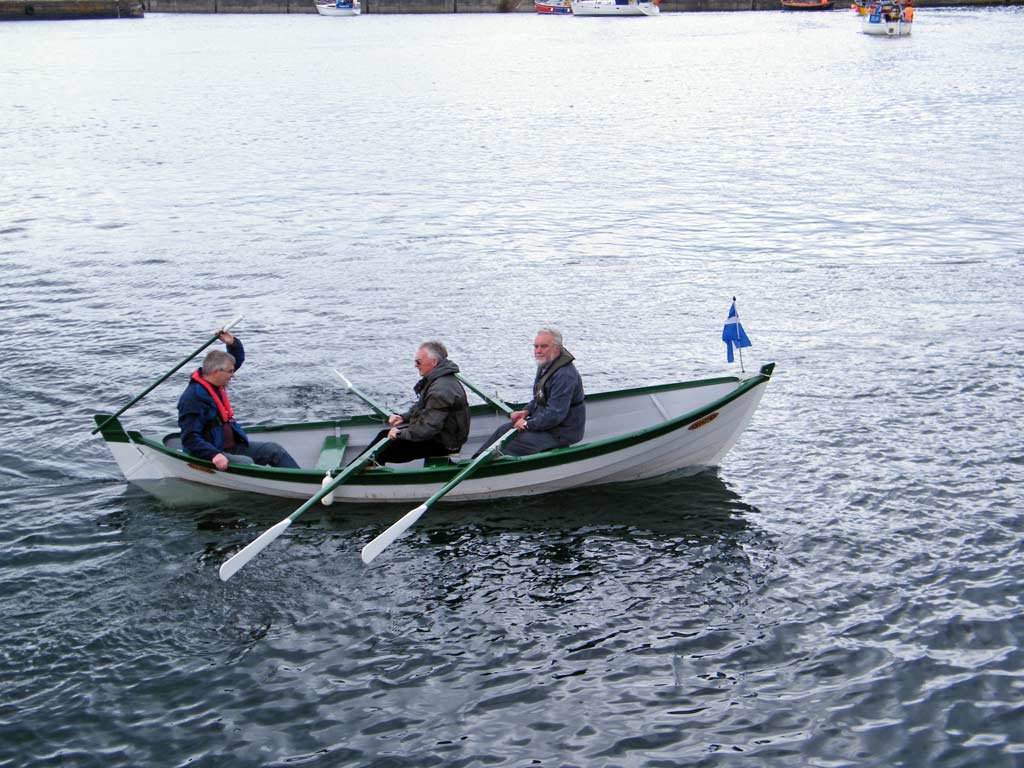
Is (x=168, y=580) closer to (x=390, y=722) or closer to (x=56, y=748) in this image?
(x=56, y=748)

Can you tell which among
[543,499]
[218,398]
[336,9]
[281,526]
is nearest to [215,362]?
[218,398]

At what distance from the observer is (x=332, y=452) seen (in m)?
13.4

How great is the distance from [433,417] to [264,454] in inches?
87.6

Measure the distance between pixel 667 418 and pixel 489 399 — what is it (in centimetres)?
232

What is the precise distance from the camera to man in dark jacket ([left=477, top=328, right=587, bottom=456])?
1222 centimetres

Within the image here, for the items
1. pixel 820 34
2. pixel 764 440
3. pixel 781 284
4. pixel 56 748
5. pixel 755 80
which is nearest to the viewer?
pixel 56 748

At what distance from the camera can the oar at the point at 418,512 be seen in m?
10.8

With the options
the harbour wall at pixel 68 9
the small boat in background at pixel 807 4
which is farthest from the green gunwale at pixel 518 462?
the small boat in background at pixel 807 4

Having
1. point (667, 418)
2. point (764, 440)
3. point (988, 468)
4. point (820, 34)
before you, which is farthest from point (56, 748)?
point (820, 34)

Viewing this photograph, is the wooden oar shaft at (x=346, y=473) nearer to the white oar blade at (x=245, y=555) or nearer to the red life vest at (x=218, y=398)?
the white oar blade at (x=245, y=555)

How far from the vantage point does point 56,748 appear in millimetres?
8898

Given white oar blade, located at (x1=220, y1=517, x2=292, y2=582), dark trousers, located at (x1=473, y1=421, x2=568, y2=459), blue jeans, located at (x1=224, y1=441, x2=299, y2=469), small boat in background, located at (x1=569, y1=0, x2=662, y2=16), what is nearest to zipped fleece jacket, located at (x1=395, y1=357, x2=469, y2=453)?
dark trousers, located at (x1=473, y1=421, x2=568, y2=459)

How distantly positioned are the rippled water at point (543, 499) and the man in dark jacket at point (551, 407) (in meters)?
0.88

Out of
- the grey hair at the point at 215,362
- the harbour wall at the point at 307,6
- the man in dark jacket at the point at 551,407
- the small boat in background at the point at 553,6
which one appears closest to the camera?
the grey hair at the point at 215,362
